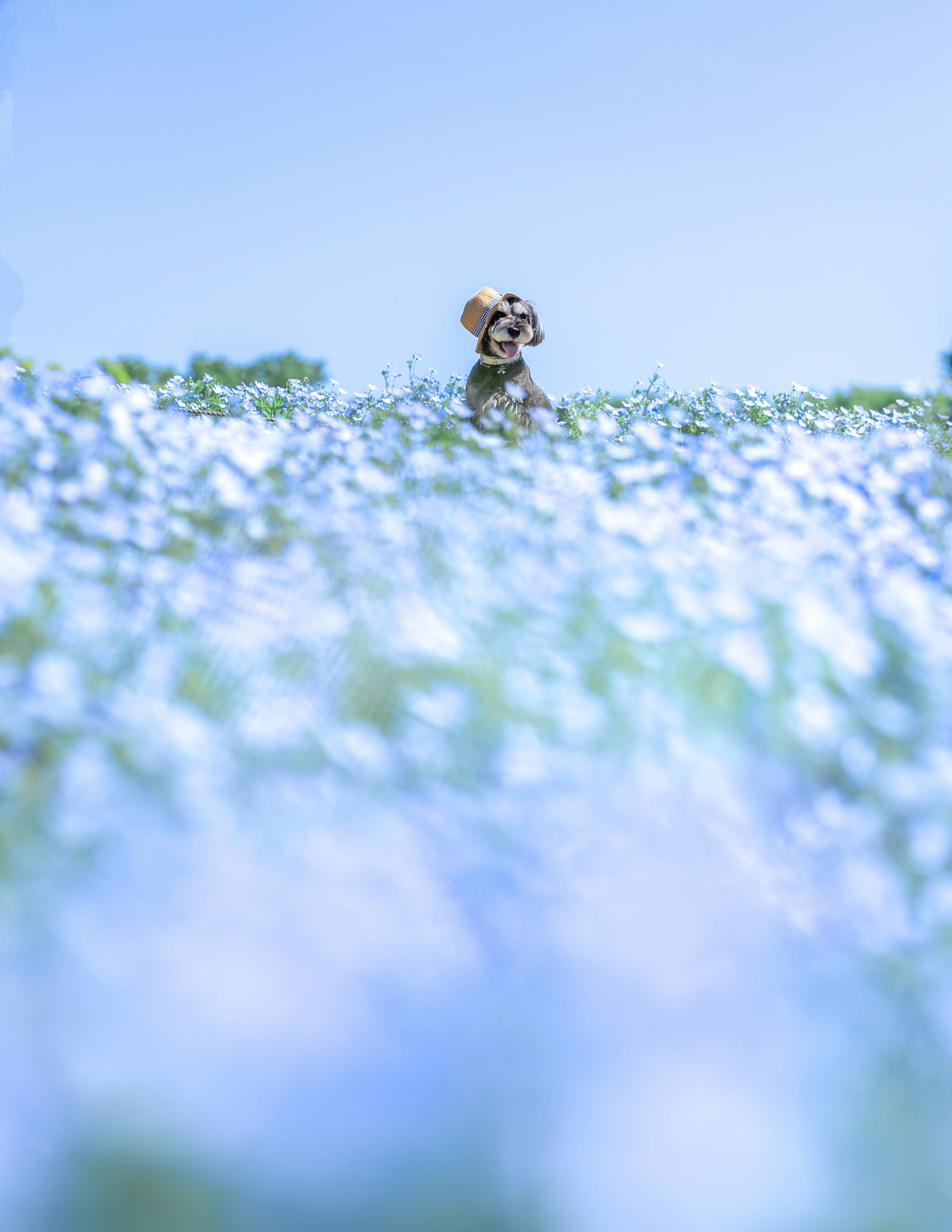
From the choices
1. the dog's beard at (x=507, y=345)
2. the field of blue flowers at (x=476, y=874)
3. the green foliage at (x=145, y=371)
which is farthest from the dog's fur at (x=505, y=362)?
the green foliage at (x=145, y=371)

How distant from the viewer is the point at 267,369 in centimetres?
2569

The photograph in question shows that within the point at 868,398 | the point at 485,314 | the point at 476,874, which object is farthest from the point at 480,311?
the point at 868,398

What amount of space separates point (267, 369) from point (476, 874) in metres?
25.5

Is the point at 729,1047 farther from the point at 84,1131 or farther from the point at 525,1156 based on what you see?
the point at 84,1131

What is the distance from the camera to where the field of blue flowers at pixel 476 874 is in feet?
4.58

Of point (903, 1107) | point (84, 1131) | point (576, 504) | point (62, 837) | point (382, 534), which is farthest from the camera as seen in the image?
point (576, 504)

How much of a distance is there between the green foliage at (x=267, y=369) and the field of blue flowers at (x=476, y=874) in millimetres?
21929

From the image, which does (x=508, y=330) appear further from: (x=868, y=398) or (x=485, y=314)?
(x=868, y=398)

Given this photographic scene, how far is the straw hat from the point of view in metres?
8.11

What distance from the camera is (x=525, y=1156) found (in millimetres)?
1411

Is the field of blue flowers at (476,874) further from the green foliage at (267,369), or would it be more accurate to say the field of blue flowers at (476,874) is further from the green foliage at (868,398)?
the green foliage at (267,369)

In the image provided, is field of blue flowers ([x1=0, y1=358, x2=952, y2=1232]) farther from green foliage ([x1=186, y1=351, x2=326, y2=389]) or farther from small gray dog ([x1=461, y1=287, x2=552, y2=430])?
green foliage ([x1=186, y1=351, x2=326, y2=389])

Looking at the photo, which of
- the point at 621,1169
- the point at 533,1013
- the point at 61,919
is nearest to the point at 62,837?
the point at 61,919

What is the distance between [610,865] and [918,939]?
0.59 meters
